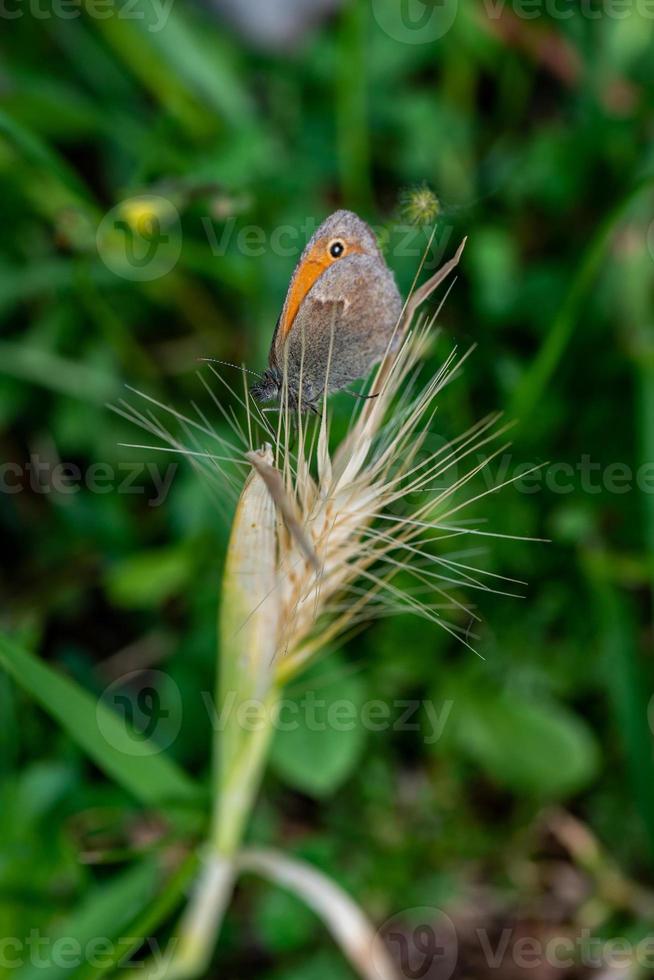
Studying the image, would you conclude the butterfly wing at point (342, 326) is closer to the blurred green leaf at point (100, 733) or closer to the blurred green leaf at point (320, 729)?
the blurred green leaf at point (100, 733)

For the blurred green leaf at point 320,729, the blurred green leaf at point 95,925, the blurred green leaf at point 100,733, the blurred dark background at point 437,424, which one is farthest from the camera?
the blurred dark background at point 437,424

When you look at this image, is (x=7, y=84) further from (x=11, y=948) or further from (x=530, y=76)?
(x=11, y=948)

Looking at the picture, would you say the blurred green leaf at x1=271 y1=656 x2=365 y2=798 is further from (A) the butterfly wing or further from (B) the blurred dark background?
(A) the butterfly wing

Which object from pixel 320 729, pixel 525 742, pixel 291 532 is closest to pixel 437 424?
pixel 320 729

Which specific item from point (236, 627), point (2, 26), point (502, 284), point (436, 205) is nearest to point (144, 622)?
point (236, 627)

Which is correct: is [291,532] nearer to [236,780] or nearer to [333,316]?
[333,316]

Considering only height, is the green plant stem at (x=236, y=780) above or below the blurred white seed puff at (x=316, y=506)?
below

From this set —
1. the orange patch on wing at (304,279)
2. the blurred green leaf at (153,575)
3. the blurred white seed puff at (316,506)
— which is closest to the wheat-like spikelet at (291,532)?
the blurred white seed puff at (316,506)

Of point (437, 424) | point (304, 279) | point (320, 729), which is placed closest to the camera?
point (304, 279)
